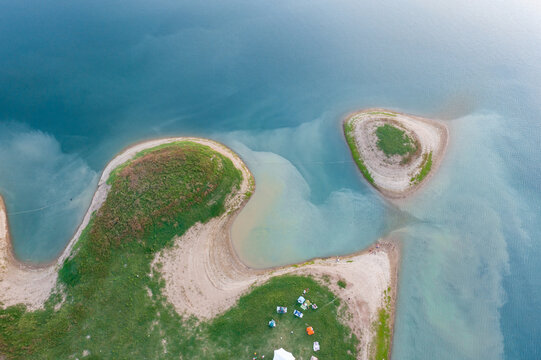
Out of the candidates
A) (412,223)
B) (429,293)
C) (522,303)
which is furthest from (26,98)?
(522,303)

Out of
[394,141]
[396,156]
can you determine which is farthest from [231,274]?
[394,141]

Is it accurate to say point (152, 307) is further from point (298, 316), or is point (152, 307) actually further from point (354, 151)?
point (354, 151)

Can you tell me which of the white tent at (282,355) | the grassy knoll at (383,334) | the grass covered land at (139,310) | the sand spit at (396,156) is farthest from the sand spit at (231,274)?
the sand spit at (396,156)

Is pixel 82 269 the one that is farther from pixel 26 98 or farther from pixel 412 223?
pixel 412 223

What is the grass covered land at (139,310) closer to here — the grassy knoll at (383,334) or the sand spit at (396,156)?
the grassy knoll at (383,334)

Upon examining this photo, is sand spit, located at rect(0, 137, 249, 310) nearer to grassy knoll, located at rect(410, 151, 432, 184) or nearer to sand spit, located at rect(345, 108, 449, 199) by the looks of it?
sand spit, located at rect(345, 108, 449, 199)
